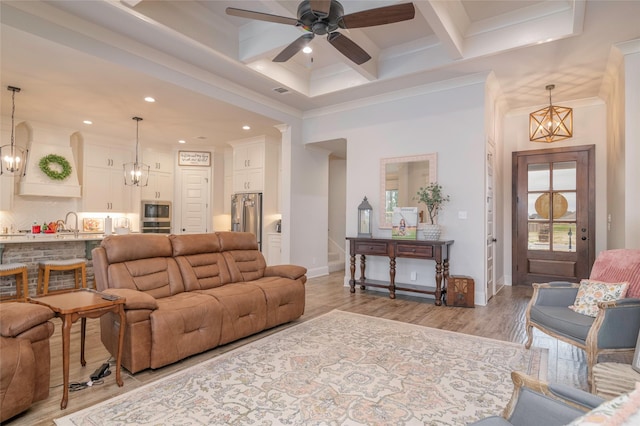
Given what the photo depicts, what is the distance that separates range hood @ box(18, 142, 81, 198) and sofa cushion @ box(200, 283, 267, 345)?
4.98 m

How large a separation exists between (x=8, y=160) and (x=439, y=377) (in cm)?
599

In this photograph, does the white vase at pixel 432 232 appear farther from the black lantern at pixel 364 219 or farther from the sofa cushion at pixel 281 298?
the sofa cushion at pixel 281 298

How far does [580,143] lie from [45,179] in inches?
369

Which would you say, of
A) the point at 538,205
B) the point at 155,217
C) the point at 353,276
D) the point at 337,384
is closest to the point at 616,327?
the point at 337,384

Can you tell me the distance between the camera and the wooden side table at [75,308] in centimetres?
210

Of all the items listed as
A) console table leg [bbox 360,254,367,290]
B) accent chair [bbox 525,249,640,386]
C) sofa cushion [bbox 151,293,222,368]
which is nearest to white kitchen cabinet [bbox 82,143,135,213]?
sofa cushion [bbox 151,293,222,368]

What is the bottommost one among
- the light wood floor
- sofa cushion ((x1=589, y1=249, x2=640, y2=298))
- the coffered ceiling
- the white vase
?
the light wood floor

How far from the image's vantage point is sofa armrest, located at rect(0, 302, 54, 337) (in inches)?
76.0

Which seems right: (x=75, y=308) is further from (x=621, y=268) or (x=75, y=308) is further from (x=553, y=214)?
(x=553, y=214)

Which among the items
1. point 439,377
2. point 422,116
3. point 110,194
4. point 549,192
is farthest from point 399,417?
point 110,194

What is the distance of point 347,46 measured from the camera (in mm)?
3283

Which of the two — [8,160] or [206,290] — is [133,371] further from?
[8,160]

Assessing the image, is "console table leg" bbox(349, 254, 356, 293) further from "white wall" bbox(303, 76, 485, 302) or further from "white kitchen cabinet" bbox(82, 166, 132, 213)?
"white kitchen cabinet" bbox(82, 166, 132, 213)

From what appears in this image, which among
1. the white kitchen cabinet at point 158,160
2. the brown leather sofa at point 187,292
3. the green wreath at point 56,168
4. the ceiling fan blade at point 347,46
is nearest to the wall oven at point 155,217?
the white kitchen cabinet at point 158,160
